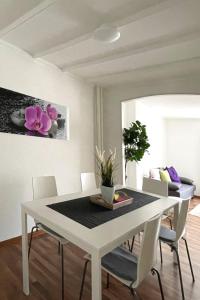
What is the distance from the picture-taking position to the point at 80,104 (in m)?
3.64

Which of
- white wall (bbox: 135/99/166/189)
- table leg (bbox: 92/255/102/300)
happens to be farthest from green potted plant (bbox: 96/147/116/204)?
white wall (bbox: 135/99/166/189)

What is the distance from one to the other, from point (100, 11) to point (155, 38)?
0.71m

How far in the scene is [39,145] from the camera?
297cm

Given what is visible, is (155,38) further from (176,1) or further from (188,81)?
(188,81)

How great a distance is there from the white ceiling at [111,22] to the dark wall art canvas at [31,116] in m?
0.64

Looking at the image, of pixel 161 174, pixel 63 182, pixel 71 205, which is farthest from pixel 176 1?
pixel 161 174

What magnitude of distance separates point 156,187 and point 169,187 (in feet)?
7.32

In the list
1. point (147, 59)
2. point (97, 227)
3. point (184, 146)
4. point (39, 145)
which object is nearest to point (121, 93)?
point (147, 59)

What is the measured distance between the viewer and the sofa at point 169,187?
8.71ft

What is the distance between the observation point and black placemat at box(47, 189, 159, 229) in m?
1.61

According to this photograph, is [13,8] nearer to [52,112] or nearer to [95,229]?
[52,112]

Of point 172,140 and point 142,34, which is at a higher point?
point 142,34

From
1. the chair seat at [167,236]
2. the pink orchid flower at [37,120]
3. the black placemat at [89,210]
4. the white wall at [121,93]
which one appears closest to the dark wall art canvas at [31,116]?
the pink orchid flower at [37,120]

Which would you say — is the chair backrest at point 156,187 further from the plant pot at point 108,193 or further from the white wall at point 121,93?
the white wall at point 121,93
